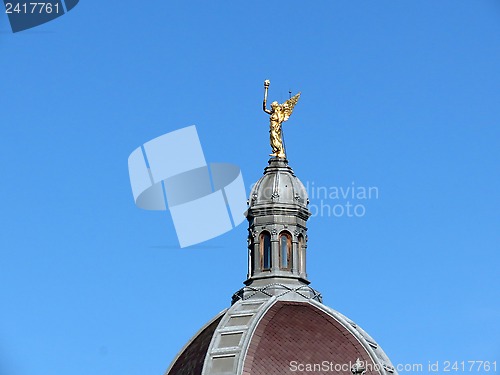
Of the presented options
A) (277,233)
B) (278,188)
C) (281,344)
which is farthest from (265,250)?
(281,344)

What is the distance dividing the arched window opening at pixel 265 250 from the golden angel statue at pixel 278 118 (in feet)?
16.8

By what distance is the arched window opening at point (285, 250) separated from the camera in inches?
3865

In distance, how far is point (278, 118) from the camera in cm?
10062

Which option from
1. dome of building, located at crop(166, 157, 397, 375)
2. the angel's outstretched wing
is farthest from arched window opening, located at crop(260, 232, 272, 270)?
the angel's outstretched wing

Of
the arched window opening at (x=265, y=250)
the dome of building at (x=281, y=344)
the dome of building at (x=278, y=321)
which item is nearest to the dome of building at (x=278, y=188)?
the dome of building at (x=278, y=321)

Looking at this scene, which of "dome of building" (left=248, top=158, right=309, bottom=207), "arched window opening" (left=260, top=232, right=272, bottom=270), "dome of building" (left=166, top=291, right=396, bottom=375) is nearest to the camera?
"dome of building" (left=166, top=291, right=396, bottom=375)

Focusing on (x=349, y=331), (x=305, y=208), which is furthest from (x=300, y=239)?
(x=349, y=331)

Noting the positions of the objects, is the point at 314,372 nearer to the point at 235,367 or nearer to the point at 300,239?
the point at 235,367

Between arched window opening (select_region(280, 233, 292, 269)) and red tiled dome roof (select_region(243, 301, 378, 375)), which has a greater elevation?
arched window opening (select_region(280, 233, 292, 269))

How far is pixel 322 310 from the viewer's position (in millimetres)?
94000

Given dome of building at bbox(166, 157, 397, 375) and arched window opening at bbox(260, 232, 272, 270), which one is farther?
arched window opening at bbox(260, 232, 272, 270)

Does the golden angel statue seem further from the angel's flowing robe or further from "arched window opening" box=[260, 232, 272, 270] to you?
"arched window opening" box=[260, 232, 272, 270]

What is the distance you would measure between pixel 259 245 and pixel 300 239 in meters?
2.42

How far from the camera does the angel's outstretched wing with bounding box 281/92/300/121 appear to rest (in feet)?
330
